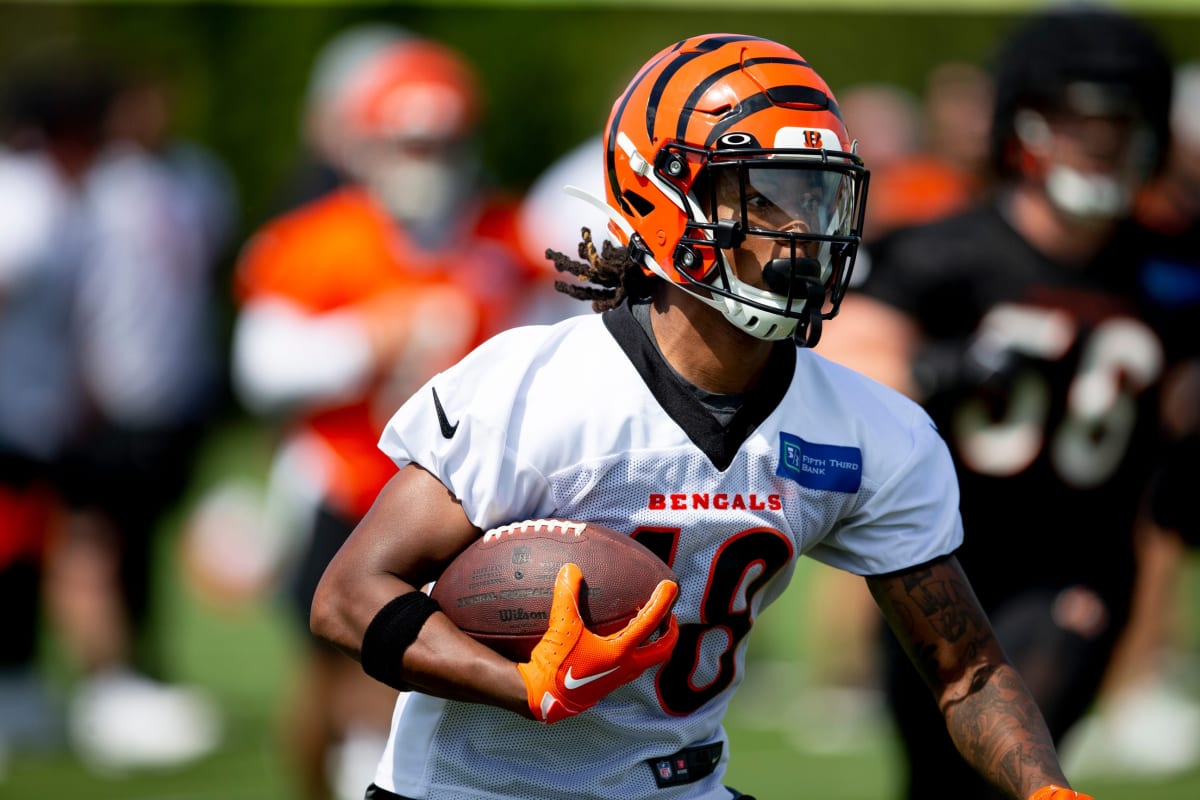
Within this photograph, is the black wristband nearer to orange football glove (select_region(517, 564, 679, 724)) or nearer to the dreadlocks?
orange football glove (select_region(517, 564, 679, 724))

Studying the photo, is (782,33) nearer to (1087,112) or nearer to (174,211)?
(174,211)

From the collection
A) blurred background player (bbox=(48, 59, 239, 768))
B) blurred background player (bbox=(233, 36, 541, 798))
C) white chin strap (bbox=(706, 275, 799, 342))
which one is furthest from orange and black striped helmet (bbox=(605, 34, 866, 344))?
blurred background player (bbox=(48, 59, 239, 768))

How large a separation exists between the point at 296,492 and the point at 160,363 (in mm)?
2395

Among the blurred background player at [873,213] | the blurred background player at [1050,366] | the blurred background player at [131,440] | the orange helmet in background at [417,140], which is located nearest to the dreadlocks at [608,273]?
the blurred background player at [1050,366]

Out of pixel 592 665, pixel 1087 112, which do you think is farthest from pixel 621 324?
pixel 1087 112

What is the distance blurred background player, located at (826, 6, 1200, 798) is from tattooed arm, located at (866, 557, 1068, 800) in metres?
1.39

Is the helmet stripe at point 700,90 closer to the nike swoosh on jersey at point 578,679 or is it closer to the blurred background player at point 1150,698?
the nike swoosh on jersey at point 578,679

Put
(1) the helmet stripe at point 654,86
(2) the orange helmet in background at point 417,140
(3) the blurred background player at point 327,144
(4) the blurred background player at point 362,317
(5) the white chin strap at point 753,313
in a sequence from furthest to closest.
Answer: (3) the blurred background player at point 327,144 → (2) the orange helmet in background at point 417,140 → (4) the blurred background player at point 362,317 → (1) the helmet stripe at point 654,86 → (5) the white chin strap at point 753,313

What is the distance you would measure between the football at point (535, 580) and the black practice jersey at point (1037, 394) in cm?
196

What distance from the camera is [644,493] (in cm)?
298

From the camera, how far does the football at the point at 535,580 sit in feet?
9.19

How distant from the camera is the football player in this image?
113 inches

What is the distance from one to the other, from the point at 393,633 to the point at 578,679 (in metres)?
0.30

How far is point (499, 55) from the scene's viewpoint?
16000 mm
